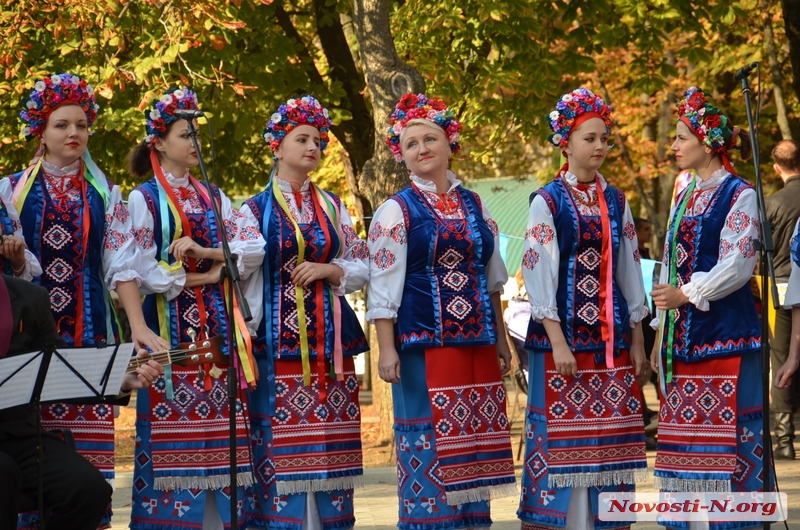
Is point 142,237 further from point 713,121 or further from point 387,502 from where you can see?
point 387,502

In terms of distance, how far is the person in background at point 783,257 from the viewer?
8.74 meters

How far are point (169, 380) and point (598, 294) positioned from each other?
1.94m

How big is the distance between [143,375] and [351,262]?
3.69 ft

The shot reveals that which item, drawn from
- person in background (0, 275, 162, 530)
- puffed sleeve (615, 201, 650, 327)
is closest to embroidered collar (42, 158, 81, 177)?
person in background (0, 275, 162, 530)

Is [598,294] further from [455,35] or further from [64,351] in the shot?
[455,35]

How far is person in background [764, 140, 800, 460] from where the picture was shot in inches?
344

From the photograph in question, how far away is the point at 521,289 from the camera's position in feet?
33.0

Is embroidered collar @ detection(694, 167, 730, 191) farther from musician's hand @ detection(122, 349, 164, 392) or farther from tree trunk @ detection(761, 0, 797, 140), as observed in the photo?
tree trunk @ detection(761, 0, 797, 140)

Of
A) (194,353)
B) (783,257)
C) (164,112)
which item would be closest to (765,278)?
(194,353)

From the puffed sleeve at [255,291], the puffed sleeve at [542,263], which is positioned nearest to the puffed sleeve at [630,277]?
the puffed sleeve at [542,263]

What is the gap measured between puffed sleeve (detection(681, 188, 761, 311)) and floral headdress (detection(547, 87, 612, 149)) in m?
0.71

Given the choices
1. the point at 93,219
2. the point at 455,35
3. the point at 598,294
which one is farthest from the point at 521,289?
the point at 93,219

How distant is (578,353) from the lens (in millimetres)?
5602

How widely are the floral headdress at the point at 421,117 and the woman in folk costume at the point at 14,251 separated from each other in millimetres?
1691
